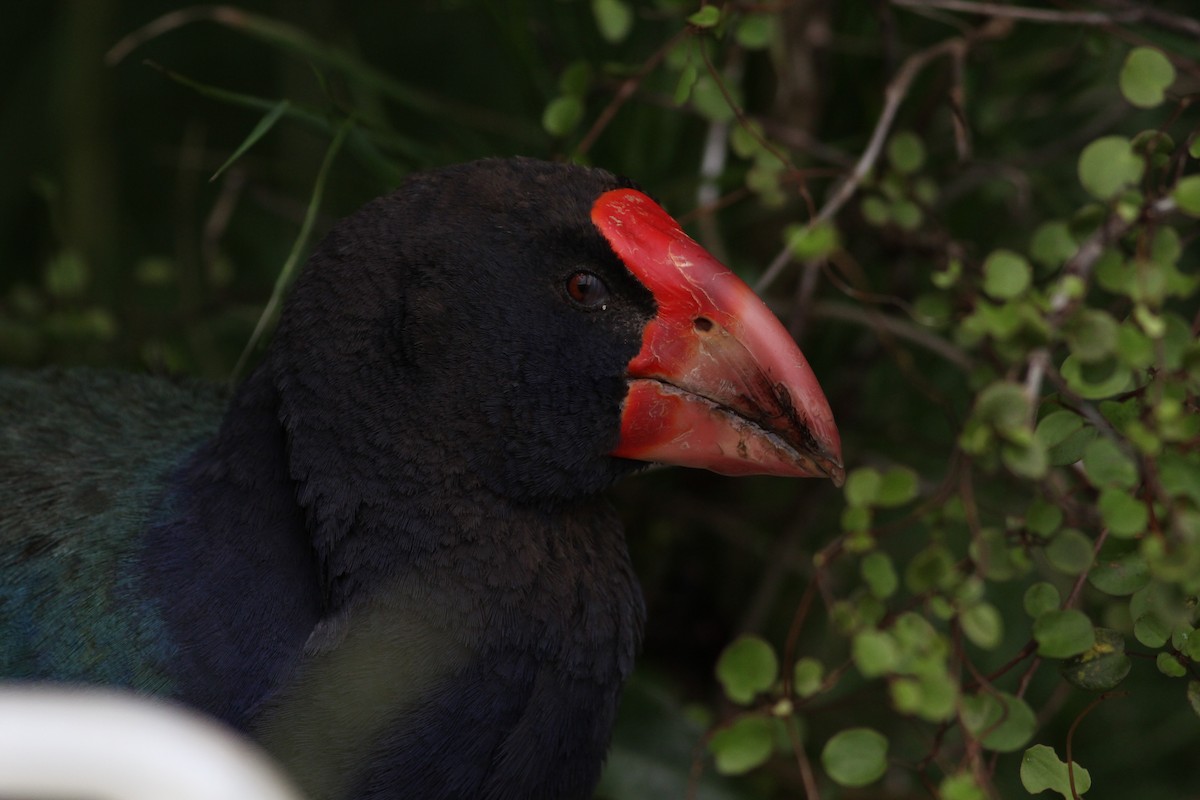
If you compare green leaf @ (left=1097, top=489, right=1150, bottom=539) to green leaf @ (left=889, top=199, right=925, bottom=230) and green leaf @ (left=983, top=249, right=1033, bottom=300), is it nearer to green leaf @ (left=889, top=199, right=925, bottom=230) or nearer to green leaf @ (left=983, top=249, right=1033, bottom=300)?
green leaf @ (left=983, top=249, right=1033, bottom=300)

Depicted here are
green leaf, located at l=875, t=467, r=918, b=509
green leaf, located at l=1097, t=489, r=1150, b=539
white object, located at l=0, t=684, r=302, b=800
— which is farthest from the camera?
green leaf, located at l=875, t=467, r=918, b=509

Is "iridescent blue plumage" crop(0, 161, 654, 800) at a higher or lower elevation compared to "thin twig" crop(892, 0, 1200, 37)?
lower

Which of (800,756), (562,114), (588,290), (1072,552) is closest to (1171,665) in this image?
(1072,552)

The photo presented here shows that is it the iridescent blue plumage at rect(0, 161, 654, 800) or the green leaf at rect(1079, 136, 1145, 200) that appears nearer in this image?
the green leaf at rect(1079, 136, 1145, 200)

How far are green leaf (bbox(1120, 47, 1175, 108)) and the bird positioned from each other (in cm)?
42

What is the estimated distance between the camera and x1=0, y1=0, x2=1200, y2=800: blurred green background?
1838mm

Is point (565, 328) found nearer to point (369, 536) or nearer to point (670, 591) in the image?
point (369, 536)

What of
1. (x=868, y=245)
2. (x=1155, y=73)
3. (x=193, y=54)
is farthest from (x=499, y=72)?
(x=1155, y=73)

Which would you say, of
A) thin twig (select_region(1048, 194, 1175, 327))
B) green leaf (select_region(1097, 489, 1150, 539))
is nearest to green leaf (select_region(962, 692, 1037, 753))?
green leaf (select_region(1097, 489, 1150, 539))

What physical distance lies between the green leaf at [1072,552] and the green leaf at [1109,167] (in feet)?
1.02

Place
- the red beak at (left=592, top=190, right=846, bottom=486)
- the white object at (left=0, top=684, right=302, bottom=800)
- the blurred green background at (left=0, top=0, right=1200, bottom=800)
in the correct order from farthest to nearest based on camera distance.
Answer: the blurred green background at (left=0, top=0, right=1200, bottom=800), the red beak at (left=592, top=190, right=846, bottom=486), the white object at (left=0, top=684, right=302, bottom=800)

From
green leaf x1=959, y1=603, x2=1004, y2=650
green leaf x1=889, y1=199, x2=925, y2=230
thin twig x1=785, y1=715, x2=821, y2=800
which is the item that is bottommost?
thin twig x1=785, y1=715, x2=821, y2=800

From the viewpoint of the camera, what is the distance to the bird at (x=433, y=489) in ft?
4.34

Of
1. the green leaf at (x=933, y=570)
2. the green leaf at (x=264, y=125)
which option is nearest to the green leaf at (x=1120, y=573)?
the green leaf at (x=933, y=570)
